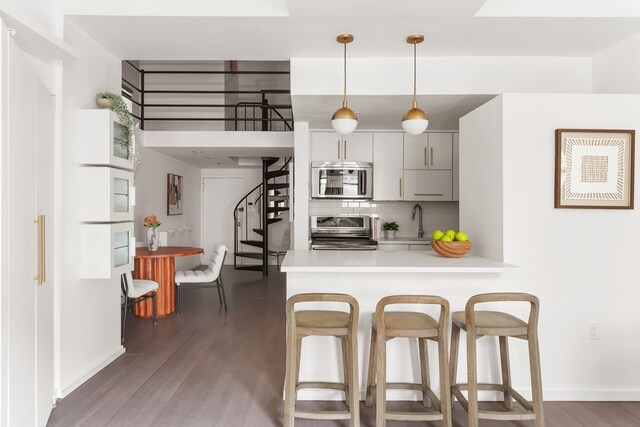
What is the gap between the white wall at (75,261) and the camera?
3.00 meters

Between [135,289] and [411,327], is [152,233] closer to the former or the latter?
[135,289]

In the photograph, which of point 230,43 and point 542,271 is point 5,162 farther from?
point 542,271

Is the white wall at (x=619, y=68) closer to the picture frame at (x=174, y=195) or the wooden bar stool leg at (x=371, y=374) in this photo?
the wooden bar stool leg at (x=371, y=374)

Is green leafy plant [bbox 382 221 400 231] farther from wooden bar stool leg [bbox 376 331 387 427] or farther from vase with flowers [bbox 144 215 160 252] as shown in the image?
wooden bar stool leg [bbox 376 331 387 427]

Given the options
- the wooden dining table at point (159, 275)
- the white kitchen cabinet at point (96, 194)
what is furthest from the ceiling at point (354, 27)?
the wooden dining table at point (159, 275)

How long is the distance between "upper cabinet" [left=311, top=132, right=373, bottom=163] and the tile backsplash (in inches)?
27.6

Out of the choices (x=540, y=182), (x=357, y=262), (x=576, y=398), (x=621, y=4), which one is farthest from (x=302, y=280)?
(x=621, y=4)

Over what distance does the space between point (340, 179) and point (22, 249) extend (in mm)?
3805

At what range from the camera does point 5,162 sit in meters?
2.03

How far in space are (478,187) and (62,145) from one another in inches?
122

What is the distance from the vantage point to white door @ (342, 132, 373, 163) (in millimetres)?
5527

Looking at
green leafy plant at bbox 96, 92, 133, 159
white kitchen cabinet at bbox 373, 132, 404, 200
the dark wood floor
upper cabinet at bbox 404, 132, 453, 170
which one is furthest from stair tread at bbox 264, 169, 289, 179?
green leafy plant at bbox 96, 92, 133, 159

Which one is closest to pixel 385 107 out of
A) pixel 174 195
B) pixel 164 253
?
pixel 164 253

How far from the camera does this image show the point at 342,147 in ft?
18.1
